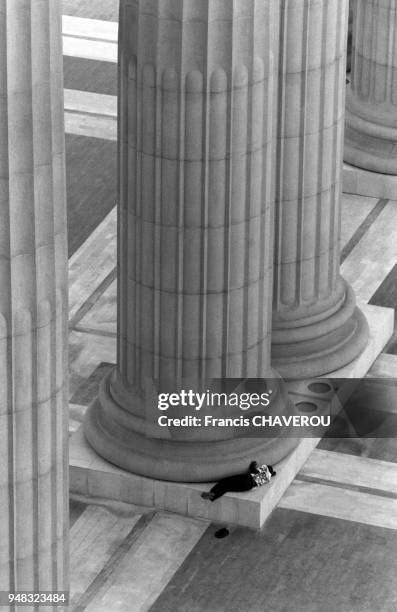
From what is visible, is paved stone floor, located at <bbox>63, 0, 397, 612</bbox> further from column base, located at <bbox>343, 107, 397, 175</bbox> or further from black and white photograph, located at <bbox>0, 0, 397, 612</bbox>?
column base, located at <bbox>343, 107, 397, 175</bbox>

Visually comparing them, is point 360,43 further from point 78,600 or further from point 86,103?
point 78,600

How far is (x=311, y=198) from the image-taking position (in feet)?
131

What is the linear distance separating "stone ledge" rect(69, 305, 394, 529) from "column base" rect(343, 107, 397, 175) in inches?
555

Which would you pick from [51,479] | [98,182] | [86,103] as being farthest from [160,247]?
[86,103]

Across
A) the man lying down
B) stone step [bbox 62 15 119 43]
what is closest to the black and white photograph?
the man lying down

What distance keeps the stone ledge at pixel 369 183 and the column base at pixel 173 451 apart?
15046 mm

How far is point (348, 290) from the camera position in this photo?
140 feet

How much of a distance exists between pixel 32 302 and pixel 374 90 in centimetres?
2783

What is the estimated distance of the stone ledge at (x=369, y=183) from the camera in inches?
2015

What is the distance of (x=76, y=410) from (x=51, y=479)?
14419 millimetres

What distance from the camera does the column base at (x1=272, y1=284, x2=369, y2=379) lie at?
4075cm

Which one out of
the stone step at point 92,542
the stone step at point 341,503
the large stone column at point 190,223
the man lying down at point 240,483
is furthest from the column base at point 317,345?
the stone step at point 92,542

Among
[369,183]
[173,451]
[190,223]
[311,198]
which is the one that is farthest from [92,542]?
[369,183]

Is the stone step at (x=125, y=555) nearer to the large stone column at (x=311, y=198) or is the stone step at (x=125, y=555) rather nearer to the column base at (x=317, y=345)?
the column base at (x=317, y=345)
